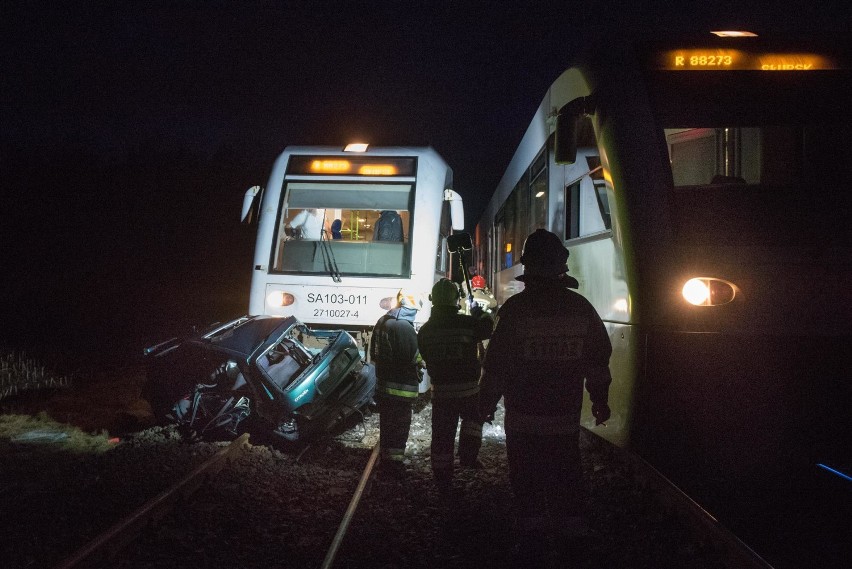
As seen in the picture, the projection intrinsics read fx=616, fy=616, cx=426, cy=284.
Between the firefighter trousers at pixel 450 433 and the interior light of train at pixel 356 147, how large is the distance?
4.24 meters

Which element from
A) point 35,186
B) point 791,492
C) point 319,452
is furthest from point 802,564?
point 35,186

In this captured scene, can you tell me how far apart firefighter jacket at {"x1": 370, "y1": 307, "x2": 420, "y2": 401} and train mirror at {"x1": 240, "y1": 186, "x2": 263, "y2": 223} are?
11.3 feet

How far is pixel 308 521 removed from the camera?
4066mm

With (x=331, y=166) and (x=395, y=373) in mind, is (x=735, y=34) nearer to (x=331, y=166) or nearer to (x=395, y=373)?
(x=395, y=373)

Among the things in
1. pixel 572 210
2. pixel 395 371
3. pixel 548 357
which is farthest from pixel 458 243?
pixel 548 357

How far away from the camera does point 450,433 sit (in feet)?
16.0

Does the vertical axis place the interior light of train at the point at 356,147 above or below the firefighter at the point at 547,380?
above

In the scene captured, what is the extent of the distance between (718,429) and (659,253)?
123cm

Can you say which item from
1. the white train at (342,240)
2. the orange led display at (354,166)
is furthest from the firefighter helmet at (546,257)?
the orange led display at (354,166)

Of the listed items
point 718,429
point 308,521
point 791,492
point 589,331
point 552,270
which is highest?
point 552,270

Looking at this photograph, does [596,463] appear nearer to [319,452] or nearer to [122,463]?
[319,452]

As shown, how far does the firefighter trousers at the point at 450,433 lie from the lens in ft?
15.8

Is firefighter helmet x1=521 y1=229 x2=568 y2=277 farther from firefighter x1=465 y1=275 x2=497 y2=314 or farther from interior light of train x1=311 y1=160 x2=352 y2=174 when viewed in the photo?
interior light of train x1=311 y1=160 x2=352 y2=174

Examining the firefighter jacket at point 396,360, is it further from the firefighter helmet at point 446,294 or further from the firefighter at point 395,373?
the firefighter helmet at point 446,294
